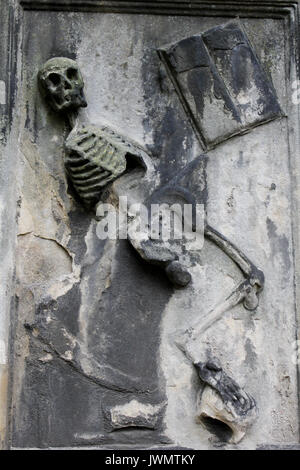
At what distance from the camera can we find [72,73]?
4.79 m

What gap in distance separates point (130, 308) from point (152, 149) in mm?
836

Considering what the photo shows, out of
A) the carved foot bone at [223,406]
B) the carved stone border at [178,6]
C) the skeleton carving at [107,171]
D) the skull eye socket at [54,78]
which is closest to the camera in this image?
the carved foot bone at [223,406]

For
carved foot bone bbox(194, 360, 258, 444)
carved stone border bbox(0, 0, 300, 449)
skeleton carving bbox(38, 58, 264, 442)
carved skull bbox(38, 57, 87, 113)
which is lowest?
carved foot bone bbox(194, 360, 258, 444)

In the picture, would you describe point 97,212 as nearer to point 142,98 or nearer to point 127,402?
point 142,98

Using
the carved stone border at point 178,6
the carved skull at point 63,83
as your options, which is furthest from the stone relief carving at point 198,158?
the carved stone border at point 178,6

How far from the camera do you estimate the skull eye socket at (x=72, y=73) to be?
4773 mm

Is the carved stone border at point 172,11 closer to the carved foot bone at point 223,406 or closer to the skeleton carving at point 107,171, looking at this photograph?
the skeleton carving at point 107,171

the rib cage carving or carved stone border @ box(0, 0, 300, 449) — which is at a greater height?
carved stone border @ box(0, 0, 300, 449)

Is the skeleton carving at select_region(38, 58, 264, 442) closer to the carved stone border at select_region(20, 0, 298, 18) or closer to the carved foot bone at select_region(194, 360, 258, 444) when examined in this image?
the carved foot bone at select_region(194, 360, 258, 444)

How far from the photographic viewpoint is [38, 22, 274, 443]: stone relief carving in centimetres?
453

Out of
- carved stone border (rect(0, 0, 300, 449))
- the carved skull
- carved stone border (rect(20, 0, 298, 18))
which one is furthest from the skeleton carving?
carved stone border (rect(20, 0, 298, 18))

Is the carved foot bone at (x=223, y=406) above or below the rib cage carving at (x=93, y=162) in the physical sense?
below

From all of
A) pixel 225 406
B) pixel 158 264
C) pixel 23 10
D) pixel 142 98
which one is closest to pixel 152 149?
pixel 142 98

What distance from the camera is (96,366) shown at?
180 inches
